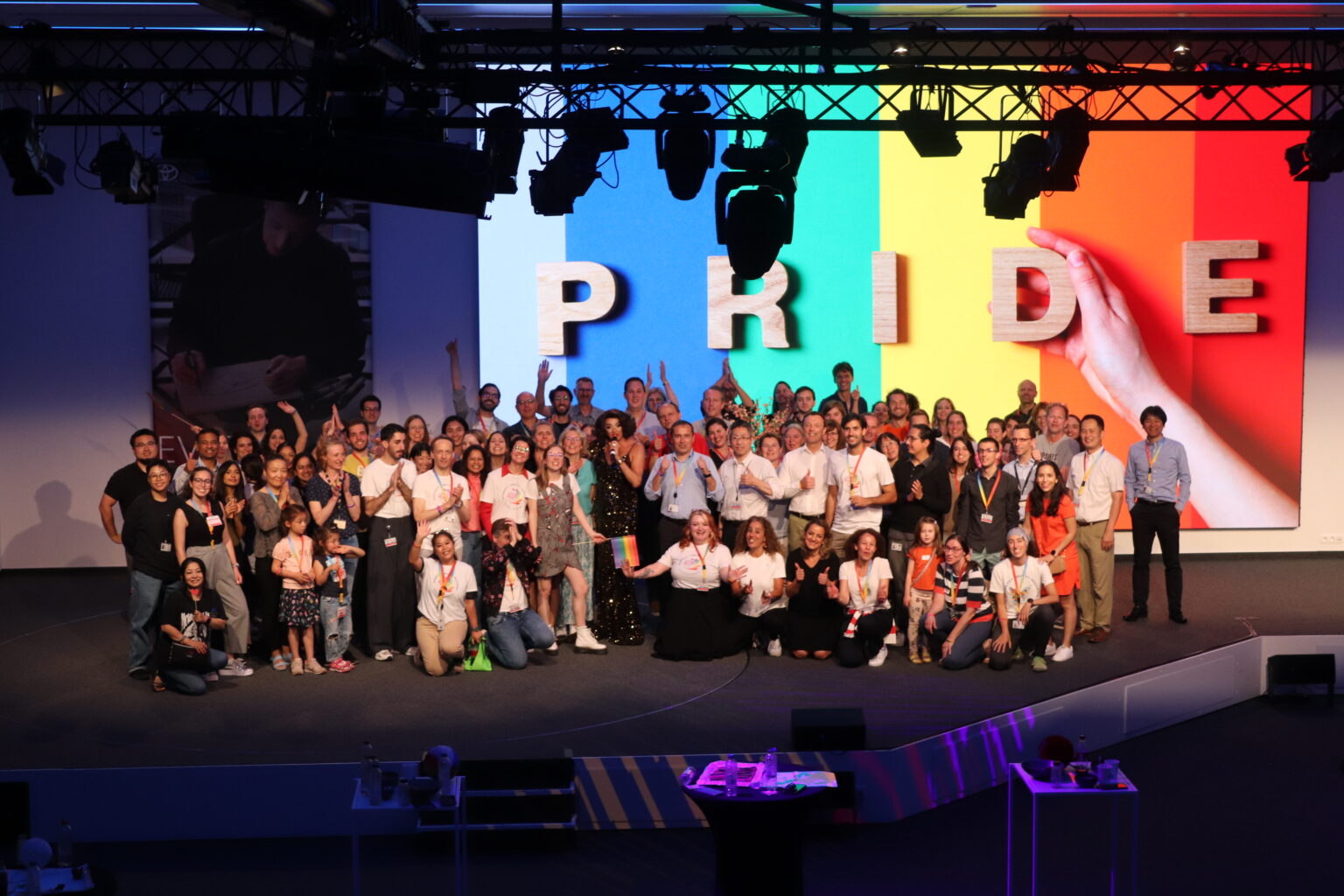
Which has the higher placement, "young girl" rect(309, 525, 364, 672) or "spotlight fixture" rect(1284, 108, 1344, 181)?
"spotlight fixture" rect(1284, 108, 1344, 181)

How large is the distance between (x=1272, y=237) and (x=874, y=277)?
3311 millimetres

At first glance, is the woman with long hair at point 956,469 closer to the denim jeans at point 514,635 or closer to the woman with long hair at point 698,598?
the woman with long hair at point 698,598

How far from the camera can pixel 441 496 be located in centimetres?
811

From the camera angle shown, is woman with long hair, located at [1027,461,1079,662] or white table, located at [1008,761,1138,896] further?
woman with long hair, located at [1027,461,1079,662]

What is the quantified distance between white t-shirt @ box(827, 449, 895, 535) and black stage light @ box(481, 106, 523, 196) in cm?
276

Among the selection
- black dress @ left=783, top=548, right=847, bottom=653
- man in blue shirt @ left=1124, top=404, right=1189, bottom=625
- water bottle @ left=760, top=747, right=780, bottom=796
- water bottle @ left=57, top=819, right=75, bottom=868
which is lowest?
water bottle @ left=57, top=819, right=75, bottom=868

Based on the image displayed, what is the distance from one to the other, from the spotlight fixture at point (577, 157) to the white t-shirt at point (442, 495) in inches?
69.8

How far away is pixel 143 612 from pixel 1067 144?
610 cm

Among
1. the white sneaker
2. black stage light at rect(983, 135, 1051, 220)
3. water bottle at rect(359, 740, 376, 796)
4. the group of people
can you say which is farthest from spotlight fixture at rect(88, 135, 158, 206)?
black stage light at rect(983, 135, 1051, 220)

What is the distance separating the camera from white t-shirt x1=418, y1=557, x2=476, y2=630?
782 cm

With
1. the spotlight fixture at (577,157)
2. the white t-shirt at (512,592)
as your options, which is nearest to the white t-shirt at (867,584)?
the white t-shirt at (512,592)

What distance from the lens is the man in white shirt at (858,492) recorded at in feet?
27.9

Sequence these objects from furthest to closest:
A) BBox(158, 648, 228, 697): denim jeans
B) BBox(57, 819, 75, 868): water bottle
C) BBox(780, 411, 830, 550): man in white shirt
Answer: BBox(780, 411, 830, 550): man in white shirt → BBox(158, 648, 228, 697): denim jeans → BBox(57, 819, 75, 868): water bottle

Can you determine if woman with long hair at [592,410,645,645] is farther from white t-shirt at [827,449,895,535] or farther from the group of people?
white t-shirt at [827,449,895,535]
